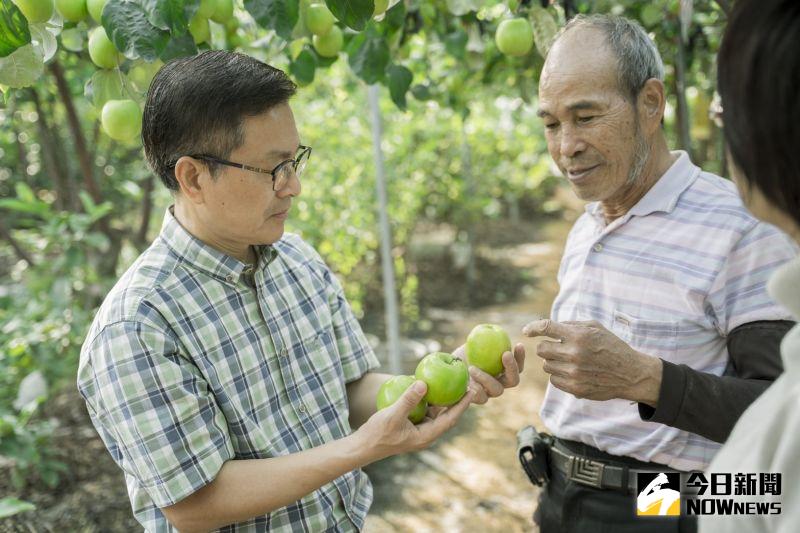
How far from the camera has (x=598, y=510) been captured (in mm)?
1670

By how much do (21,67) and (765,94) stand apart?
132 centimetres

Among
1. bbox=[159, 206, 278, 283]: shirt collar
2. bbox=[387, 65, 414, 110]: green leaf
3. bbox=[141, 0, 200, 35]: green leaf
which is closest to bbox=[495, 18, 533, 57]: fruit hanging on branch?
Result: bbox=[387, 65, 414, 110]: green leaf

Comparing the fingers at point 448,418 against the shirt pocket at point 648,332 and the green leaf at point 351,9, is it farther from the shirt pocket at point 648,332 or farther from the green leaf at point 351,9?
the green leaf at point 351,9

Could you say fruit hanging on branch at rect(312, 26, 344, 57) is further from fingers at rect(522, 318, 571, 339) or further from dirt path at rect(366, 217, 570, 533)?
dirt path at rect(366, 217, 570, 533)

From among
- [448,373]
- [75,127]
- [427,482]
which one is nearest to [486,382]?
[448,373]

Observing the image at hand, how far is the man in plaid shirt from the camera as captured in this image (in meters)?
1.29

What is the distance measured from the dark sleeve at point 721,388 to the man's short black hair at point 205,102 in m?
1.05

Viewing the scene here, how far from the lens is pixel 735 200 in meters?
1.55

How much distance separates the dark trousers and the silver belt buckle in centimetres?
2

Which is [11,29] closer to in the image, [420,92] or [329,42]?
[329,42]

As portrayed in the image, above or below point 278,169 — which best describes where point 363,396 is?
below

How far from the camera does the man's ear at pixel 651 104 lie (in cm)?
168

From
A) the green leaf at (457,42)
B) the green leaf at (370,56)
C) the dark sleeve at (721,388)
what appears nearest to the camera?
the dark sleeve at (721,388)

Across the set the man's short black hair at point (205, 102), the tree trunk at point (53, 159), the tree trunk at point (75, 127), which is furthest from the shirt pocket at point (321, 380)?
the tree trunk at point (53, 159)
